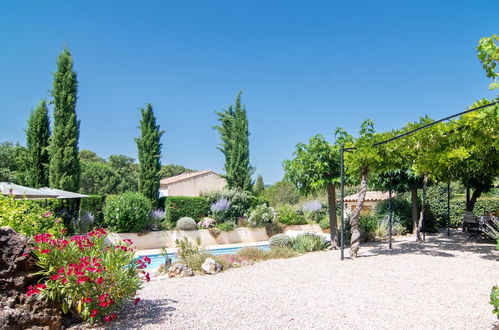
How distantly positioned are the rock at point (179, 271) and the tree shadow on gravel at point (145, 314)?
220cm

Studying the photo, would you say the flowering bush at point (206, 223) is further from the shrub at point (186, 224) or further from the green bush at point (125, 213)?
the green bush at point (125, 213)

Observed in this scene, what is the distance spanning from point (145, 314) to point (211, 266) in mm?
3081

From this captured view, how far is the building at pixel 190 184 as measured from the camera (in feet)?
95.2

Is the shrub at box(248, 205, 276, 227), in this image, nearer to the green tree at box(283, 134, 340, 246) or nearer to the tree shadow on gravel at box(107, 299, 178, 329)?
the green tree at box(283, 134, 340, 246)

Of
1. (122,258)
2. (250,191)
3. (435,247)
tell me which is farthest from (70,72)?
(435,247)

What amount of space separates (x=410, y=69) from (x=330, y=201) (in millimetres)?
5269

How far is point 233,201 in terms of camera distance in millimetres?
15969

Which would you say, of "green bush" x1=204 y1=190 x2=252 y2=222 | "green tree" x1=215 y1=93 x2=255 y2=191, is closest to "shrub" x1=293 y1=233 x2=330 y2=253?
"green bush" x1=204 y1=190 x2=252 y2=222

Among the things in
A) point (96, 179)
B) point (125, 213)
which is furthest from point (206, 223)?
point (96, 179)

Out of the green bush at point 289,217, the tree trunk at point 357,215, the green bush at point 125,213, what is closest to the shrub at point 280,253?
the tree trunk at point 357,215

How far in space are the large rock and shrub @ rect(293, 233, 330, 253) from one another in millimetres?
7244

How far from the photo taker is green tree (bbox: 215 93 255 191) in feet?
56.7

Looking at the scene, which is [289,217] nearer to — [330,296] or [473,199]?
[473,199]

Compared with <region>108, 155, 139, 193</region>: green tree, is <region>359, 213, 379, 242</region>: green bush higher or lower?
lower
